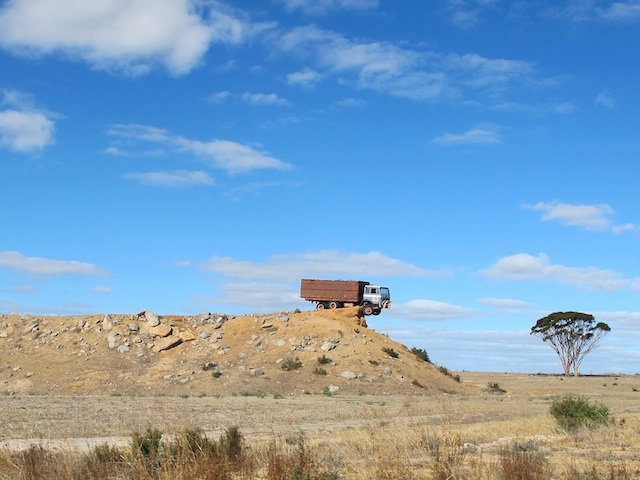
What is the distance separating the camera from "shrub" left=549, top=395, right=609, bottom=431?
19281 millimetres

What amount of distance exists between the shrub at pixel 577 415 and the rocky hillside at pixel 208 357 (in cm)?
2642

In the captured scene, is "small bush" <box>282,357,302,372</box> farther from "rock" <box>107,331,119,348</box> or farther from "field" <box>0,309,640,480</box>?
"rock" <box>107,331,119,348</box>

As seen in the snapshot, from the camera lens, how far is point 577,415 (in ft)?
66.3

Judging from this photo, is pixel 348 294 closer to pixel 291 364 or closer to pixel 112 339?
pixel 291 364

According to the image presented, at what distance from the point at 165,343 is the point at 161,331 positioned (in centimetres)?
209

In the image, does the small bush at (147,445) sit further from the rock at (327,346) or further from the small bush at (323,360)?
the rock at (327,346)

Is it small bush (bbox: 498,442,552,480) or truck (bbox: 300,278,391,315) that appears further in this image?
truck (bbox: 300,278,391,315)

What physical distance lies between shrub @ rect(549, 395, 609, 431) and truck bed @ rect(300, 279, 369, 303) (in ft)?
123

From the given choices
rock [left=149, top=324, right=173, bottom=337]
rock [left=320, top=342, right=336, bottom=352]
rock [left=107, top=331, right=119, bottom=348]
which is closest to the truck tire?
rock [left=320, top=342, right=336, bottom=352]

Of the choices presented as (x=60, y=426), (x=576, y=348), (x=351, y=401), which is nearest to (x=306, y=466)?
(x=60, y=426)

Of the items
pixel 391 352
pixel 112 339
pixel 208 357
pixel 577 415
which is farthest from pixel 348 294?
pixel 577 415

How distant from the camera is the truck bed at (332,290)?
2304 inches

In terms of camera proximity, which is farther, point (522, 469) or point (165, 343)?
point (165, 343)

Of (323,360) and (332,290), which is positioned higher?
(332,290)
